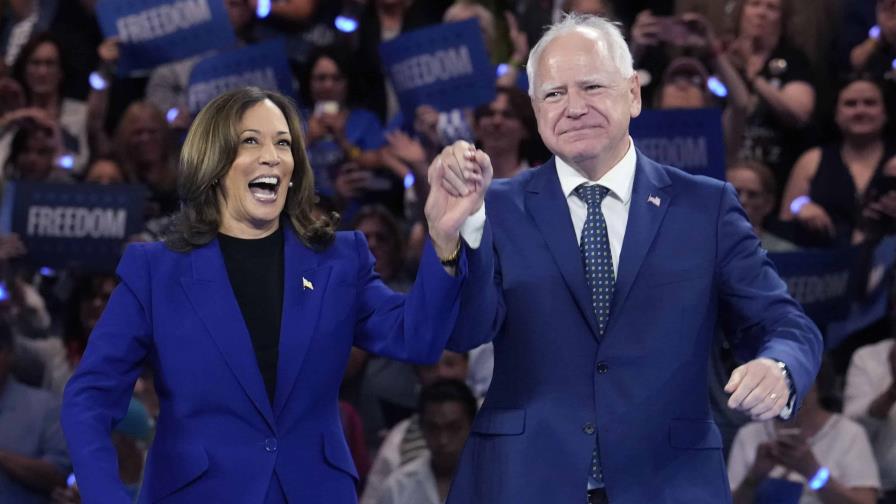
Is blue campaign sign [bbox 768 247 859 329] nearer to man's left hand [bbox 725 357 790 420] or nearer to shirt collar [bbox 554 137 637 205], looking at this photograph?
shirt collar [bbox 554 137 637 205]

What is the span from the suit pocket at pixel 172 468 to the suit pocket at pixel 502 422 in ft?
1.61

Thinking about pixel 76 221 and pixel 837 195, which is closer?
pixel 837 195

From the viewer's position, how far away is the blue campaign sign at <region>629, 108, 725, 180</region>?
4.64 meters

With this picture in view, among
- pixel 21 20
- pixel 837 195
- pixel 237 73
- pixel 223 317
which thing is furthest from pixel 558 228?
pixel 21 20

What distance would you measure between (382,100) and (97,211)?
1326mm

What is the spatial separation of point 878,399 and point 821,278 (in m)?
0.43

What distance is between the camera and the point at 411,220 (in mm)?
5605

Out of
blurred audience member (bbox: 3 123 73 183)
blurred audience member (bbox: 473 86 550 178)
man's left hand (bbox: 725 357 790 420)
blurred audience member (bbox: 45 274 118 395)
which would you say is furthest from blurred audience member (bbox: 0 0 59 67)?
man's left hand (bbox: 725 357 790 420)

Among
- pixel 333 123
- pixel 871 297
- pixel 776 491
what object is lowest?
pixel 776 491

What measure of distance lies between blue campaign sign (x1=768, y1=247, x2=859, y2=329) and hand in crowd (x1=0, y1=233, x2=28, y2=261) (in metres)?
2.77

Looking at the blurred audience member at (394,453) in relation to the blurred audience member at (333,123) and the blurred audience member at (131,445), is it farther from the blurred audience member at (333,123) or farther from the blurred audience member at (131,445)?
the blurred audience member at (333,123)

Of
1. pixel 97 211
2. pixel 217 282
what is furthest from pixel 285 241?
pixel 97 211

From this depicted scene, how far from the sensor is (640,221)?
2.58m

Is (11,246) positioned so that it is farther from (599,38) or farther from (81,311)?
(599,38)
